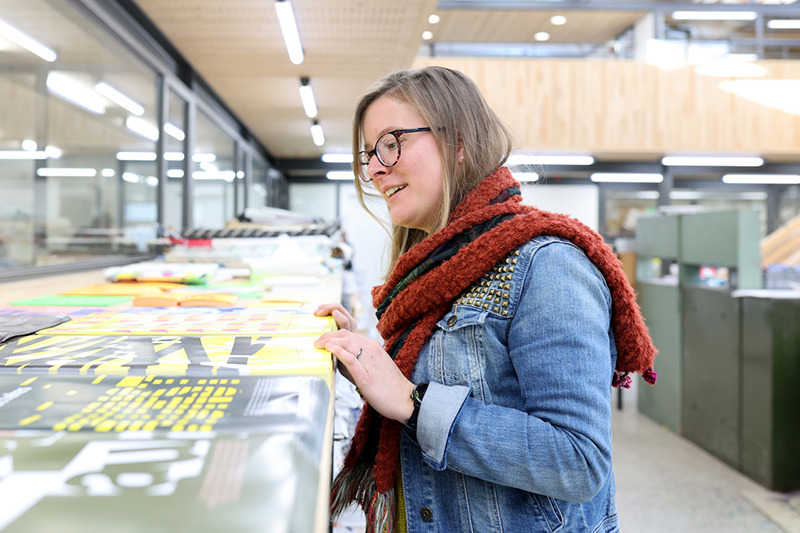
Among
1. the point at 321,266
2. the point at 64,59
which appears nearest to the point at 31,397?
the point at 321,266

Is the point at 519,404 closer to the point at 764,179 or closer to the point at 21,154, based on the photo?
the point at 21,154

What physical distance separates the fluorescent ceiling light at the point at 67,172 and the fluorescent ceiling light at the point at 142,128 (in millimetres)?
503

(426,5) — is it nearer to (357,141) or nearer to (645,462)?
(357,141)

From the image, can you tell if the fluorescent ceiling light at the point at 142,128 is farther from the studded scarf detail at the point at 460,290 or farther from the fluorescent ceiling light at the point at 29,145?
the studded scarf detail at the point at 460,290

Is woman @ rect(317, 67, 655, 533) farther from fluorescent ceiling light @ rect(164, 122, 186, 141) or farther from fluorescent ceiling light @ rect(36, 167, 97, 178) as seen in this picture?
fluorescent ceiling light @ rect(164, 122, 186, 141)

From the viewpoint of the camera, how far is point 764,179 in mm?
8406

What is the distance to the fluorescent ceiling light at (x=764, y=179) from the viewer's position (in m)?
8.34

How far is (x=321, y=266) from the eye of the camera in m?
1.92

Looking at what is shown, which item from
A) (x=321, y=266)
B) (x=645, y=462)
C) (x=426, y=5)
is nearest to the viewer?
(x=321, y=266)

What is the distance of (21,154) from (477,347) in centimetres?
188

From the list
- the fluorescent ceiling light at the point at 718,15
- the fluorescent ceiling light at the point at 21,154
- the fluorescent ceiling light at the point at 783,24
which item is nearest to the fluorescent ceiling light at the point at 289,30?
the fluorescent ceiling light at the point at 21,154

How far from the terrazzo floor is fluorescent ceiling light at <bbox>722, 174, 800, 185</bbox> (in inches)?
247

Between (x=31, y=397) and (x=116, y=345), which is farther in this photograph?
(x=116, y=345)

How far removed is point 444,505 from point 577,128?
7.35 metres
